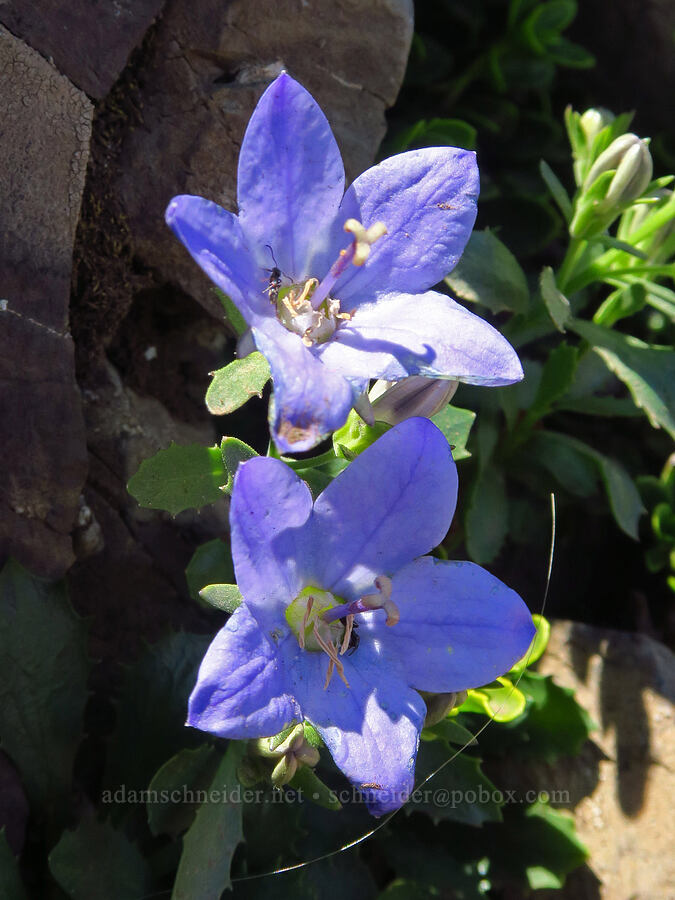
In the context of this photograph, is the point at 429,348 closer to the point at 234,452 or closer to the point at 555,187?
the point at 234,452

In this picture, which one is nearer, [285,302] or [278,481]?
[278,481]

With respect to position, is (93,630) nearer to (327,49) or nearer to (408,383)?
(408,383)

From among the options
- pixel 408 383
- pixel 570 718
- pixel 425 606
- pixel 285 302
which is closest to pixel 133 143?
pixel 285 302

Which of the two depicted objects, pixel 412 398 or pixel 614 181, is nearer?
pixel 412 398

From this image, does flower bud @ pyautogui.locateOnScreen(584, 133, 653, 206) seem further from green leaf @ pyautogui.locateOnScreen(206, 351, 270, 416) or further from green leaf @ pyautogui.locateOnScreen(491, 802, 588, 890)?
green leaf @ pyautogui.locateOnScreen(491, 802, 588, 890)

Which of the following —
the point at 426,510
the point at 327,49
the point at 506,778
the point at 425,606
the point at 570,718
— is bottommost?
the point at 506,778

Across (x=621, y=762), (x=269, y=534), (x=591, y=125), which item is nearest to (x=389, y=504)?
(x=269, y=534)

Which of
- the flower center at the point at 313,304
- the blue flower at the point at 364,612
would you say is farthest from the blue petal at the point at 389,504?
the flower center at the point at 313,304
